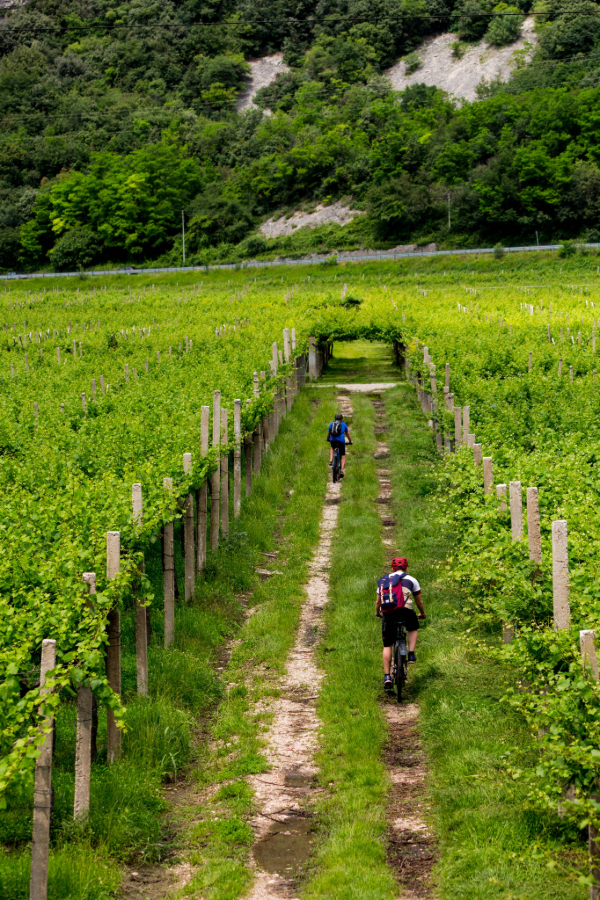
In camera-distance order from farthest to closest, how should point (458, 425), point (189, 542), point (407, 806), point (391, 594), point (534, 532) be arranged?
point (458, 425), point (189, 542), point (391, 594), point (534, 532), point (407, 806)

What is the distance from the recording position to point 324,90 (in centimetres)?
15812

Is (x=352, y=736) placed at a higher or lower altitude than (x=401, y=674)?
lower

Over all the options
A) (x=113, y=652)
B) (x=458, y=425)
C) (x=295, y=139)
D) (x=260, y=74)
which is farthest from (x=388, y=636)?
(x=260, y=74)

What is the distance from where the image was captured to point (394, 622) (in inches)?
416

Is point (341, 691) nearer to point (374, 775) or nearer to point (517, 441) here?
point (374, 775)

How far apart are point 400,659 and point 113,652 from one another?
2998 millimetres

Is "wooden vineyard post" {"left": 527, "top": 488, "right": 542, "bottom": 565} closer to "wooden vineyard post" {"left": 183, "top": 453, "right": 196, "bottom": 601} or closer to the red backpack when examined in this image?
the red backpack

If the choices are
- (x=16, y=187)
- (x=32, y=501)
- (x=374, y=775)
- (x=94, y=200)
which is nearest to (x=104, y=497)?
(x=32, y=501)

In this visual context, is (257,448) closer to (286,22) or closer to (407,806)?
(407,806)

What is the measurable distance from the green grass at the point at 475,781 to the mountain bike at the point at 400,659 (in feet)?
0.93

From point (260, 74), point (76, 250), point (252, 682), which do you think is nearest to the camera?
point (252, 682)

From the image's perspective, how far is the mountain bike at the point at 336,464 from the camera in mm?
20547

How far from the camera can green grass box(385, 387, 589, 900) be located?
6.91 metres

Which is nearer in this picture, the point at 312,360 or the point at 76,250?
the point at 312,360
